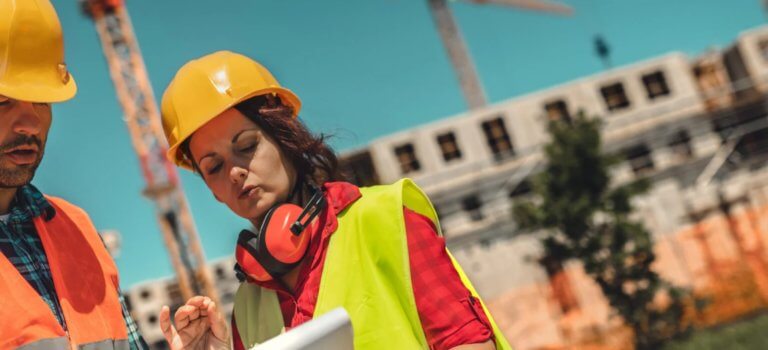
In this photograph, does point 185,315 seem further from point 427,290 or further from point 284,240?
point 427,290

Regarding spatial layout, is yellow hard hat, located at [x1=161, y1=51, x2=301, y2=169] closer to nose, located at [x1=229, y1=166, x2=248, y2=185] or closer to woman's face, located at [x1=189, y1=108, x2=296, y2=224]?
woman's face, located at [x1=189, y1=108, x2=296, y2=224]

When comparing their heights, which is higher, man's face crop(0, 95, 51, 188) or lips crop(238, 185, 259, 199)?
man's face crop(0, 95, 51, 188)

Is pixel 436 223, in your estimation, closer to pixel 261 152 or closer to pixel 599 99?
pixel 261 152

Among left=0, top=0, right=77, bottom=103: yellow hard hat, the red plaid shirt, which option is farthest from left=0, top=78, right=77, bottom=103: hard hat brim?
the red plaid shirt

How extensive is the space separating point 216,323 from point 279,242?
31 cm

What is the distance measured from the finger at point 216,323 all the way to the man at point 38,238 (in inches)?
12.9

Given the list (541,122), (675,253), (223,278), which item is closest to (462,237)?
(541,122)

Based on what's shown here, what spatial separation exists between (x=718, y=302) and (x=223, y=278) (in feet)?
93.7

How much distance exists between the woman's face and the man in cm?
45

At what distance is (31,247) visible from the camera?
2445 mm

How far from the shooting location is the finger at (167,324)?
2.28 metres

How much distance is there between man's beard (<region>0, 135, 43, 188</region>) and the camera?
2.30 meters

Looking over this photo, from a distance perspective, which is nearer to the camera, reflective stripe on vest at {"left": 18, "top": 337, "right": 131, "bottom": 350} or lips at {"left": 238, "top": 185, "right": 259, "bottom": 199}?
reflective stripe on vest at {"left": 18, "top": 337, "right": 131, "bottom": 350}

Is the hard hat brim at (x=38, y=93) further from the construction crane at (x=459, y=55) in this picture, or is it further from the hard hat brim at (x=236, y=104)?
the construction crane at (x=459, y=55)
